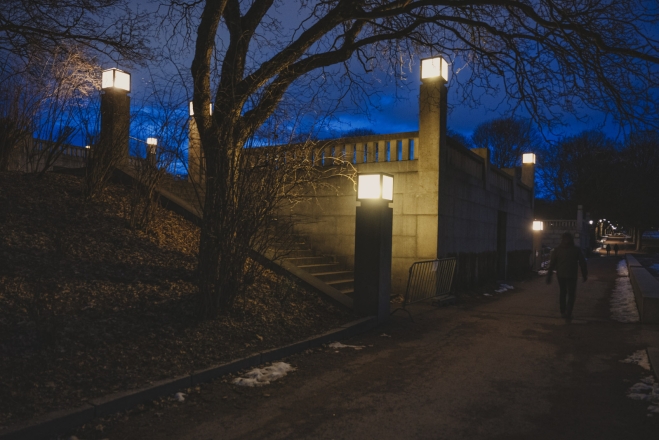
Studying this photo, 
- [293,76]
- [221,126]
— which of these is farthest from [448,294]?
[221,126]

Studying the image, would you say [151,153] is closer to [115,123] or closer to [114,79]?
[115,123]

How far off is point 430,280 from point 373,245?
3.15m

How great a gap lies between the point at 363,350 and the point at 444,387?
1.83m

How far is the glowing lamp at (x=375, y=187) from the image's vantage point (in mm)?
8969

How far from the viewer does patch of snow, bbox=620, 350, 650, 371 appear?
670 cm

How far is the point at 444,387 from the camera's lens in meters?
5.58

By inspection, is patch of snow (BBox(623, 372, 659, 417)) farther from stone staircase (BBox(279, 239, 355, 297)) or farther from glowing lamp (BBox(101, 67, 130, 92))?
glowing lamp (BBox(101, 67, 130, 92))

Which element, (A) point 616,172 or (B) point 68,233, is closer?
(B) point 68,233

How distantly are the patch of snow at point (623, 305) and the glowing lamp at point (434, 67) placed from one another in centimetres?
663

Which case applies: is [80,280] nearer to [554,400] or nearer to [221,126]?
[221,126]

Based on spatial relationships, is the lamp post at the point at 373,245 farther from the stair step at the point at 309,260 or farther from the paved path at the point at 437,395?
the stair step at the point at 309,260

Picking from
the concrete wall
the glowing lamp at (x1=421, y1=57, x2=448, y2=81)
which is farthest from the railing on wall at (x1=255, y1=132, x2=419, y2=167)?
the glowing lamp at (x1=421, y1=57, x2=448, y2=81)

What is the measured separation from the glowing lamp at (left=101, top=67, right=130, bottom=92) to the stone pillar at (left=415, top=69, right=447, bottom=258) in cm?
727

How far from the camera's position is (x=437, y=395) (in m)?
5.29
